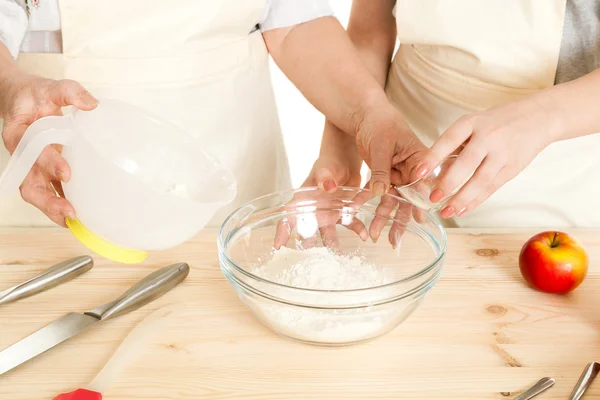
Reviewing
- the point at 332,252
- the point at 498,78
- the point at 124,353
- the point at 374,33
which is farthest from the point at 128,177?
the point at 374,33

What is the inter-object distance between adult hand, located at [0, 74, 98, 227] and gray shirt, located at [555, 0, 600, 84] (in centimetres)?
86

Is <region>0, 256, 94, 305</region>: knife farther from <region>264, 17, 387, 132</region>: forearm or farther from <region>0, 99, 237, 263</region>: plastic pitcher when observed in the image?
<region>264, 17, 387, 132</region>: forearm

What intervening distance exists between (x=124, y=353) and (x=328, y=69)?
747mm

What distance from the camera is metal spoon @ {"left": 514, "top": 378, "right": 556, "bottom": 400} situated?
0.80 m

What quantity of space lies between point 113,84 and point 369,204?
0.53 m

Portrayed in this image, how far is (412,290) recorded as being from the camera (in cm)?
87

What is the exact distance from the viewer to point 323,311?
86 centimetres

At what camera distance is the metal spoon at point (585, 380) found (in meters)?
0.80

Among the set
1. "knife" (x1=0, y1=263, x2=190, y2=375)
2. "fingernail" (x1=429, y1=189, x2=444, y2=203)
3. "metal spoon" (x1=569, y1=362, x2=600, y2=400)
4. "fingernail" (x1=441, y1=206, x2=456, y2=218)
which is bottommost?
"knife" (x1=0, y1=263, x2=190, y2=375)

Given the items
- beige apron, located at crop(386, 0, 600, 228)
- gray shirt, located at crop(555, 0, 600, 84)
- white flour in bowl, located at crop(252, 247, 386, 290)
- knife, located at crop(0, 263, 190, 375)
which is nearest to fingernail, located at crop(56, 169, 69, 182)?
knife, located at crop(0, 263, 190, 375)

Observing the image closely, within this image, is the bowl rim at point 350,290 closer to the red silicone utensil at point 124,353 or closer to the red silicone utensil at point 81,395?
the red silicone utensil at point 124,353

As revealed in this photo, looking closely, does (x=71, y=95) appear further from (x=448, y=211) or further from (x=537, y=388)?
(x=537, y=388)

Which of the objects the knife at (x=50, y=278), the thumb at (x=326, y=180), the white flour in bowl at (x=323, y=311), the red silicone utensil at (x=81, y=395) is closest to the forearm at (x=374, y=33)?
the thumb at (x=326, y=180)

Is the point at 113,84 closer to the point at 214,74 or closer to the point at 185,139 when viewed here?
the point at 214,74
